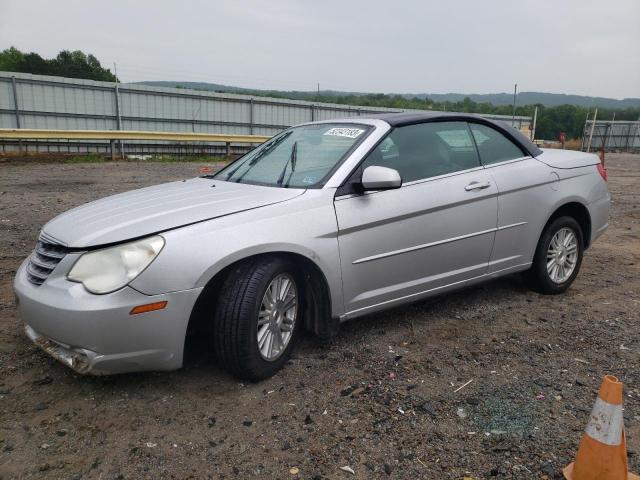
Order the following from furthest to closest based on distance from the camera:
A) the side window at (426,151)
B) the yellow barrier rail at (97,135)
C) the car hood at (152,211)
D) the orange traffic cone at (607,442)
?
the yellow barrier rail at (97,135) < the side window at (426,151) < the car hood at (152,211) < the orange traffic cone at (607,442)

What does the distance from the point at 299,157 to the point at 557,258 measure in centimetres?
251

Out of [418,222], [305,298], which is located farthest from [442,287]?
[305,298]

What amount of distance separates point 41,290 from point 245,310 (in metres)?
1.10

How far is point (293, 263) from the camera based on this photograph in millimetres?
3232

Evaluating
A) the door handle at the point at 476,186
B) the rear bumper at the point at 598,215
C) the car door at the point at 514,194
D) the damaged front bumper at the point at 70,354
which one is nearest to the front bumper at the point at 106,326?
the damaged front bumper at the point at 70,354

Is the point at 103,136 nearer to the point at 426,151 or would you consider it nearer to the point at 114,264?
the point at 426,151

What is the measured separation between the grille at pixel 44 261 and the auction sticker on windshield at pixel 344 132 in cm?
201

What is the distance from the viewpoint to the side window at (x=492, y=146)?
4.29 metres

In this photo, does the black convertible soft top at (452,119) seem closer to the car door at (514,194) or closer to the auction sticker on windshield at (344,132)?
the car door at (514,194)

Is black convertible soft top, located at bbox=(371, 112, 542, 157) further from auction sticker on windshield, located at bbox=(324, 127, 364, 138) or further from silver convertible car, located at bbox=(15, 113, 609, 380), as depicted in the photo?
auction sticker on windshield, located at bbox=(324, 127, 364, 138)

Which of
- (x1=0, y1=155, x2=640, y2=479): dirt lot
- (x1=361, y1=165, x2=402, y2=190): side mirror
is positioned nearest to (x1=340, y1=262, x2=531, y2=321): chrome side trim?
(x1=0, y1=155, x2=640, y2=479): dirt lot

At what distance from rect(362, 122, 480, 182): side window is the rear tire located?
102 centimetres

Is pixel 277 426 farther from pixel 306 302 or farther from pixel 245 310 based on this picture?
pixel 306 302

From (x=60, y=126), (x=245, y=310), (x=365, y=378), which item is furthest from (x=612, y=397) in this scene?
(x=60, y=126)
